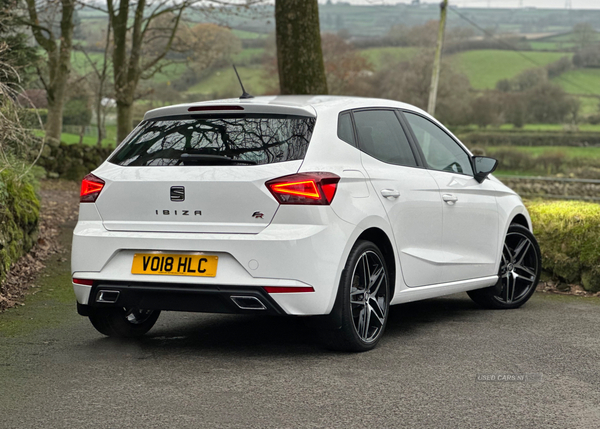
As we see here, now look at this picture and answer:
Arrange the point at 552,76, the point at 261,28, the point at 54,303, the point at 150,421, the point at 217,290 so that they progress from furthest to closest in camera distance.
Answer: the point at 261,28
the point at 552,76
the point at 54,303
the point at 217,290
the point at 150,421

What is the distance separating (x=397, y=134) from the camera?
6.51 metres

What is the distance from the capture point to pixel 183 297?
211 inches

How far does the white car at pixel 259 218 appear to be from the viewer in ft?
17.2

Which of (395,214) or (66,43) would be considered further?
(66,43)

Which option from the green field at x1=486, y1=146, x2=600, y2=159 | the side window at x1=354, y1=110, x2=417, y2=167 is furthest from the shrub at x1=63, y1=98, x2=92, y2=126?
the side window at x1=354, y1=110, x2=417, y2=167

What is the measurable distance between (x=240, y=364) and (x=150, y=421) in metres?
1.30

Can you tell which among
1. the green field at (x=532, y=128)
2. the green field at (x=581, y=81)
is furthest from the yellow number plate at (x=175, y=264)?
the green field at (x=581, y=81)

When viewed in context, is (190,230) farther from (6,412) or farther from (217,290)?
(6,412)

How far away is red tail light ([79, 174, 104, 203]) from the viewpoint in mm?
5723

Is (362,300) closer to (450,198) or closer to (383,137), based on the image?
(383,137)

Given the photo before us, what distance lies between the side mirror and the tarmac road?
1.24 metres

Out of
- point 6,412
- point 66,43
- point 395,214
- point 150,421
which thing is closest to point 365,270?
point 395,214

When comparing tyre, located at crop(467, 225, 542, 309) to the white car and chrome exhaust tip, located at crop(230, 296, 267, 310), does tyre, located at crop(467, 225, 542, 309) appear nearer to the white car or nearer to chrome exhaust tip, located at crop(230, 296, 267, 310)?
the white car

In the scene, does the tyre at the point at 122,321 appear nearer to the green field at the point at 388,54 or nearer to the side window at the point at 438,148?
the side window at the point at 438,148
